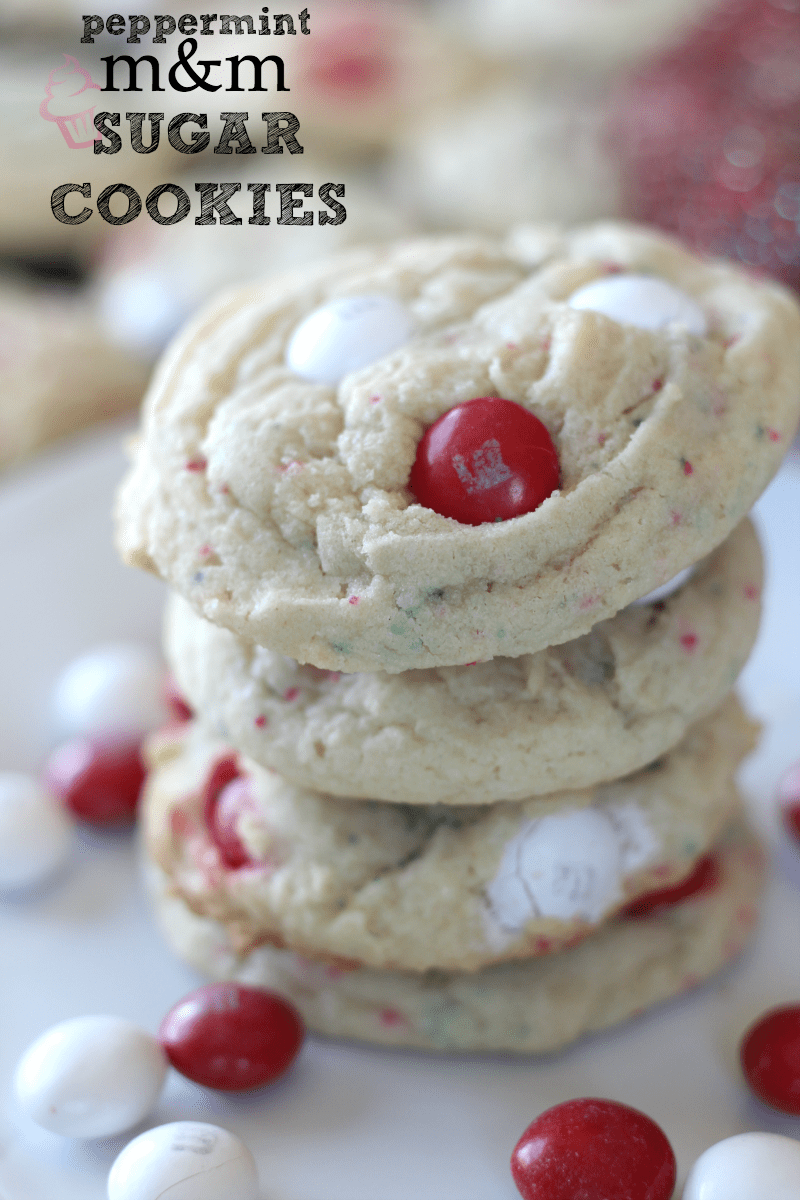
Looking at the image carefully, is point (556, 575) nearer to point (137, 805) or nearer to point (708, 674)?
point (708, 674)

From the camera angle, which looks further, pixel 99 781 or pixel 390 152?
pixel 390 152

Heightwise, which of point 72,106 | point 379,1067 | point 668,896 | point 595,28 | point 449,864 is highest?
point 595,28

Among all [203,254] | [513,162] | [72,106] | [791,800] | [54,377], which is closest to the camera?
[791,800]

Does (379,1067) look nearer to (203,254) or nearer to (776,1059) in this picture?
(776,1059)

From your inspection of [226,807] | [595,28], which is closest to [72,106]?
[595,28]

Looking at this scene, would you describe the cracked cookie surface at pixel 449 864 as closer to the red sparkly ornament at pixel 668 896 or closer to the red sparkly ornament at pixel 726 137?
the red sparkly ornament at pixel 668 896

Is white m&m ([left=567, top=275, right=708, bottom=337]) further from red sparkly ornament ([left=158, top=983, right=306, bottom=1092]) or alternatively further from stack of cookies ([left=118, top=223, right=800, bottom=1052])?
red sparkly ornament ([left=158, top=983, right=306, bottom=1092])

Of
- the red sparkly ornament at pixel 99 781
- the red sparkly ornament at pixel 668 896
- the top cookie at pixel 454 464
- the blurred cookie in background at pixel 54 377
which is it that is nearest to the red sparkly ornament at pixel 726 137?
the top cookie at pixel 454 464
